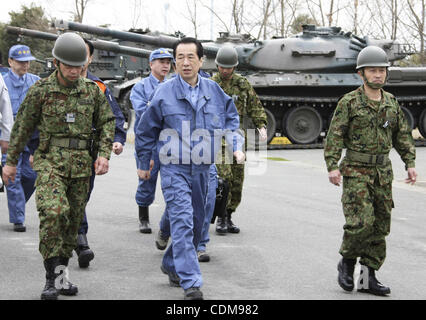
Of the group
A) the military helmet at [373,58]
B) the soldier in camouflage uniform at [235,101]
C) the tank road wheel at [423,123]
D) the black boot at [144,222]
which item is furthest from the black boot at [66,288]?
the tank road wheel at [423,123]

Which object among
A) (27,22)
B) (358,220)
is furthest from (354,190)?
(27,22)

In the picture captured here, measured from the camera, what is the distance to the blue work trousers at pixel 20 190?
882 centimetres

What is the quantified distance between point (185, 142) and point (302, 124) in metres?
17.0

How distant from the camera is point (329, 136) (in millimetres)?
6277

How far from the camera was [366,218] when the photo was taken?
604cm

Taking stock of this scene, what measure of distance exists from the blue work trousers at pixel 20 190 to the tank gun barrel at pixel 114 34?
13632mm

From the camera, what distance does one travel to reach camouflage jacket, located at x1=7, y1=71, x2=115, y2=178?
595cm

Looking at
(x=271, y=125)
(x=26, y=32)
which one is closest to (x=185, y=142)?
(x=271, y=125)

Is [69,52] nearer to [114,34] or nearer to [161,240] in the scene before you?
[161,240]

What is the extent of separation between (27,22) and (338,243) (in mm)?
51083

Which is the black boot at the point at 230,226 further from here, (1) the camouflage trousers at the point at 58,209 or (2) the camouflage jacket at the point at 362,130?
(1) the camouflage trousers at the point at 58,209
